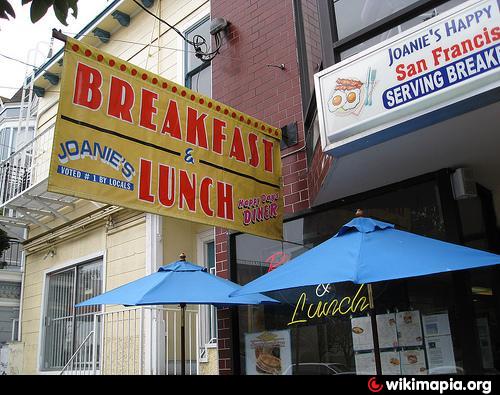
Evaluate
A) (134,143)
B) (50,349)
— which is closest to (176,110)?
(134,143)

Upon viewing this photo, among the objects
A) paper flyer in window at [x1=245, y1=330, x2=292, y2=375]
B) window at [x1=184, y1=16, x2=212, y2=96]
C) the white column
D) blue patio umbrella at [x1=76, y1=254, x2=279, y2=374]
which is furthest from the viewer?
window at [x1=184, y1=16, x2=212, y2=96]

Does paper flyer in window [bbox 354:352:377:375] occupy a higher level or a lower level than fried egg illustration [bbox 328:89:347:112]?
lower

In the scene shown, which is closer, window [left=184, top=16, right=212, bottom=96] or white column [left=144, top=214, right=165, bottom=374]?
white column [left=144, top=214, right=165, bottom=374]

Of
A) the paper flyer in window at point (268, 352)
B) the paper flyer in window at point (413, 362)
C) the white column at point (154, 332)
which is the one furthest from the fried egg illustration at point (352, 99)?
the white column at point (154, 332)

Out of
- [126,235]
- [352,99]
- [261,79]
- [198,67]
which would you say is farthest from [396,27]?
[126,235]

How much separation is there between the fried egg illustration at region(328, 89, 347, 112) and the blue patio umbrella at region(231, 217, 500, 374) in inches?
38.2

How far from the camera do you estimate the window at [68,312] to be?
350 inches

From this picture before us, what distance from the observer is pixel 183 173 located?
15.6ft

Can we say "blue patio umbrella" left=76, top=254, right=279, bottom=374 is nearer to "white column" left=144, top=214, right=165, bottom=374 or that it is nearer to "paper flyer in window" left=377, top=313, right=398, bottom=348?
"paper flyer in window" left=377, top=313, right=398, bottom=348

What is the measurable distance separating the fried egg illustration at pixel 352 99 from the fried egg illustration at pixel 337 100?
0.03 meters

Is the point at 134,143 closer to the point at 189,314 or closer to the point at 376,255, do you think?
the point at 376,255

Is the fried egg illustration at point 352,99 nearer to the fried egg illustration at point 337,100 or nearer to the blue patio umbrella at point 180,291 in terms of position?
the fried egg illustration at point 337,100
